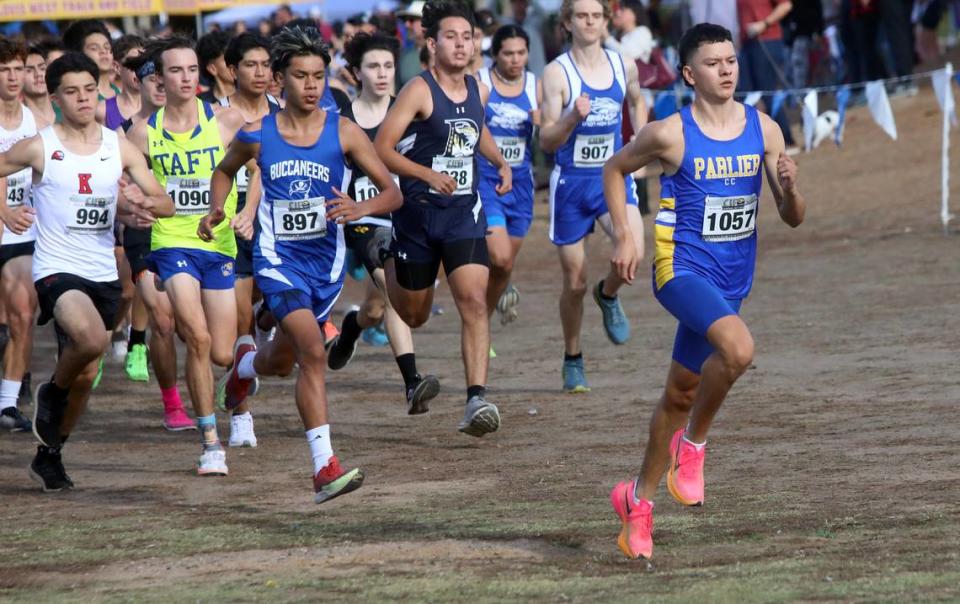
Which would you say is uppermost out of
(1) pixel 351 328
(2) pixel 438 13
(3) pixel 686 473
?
(2) pixel 438 13

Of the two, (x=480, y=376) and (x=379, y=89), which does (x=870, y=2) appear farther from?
(x=480, y=376)

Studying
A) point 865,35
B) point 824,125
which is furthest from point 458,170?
point 865,35

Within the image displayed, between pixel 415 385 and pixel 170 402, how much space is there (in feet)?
5.69

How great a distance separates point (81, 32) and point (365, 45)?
3339 mm

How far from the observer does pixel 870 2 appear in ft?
73.5

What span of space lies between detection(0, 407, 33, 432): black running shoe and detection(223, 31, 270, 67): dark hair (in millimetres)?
2651

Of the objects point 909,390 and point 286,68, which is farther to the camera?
point 909,390

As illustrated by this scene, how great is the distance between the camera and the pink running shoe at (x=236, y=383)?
973 cm

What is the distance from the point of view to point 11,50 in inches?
428

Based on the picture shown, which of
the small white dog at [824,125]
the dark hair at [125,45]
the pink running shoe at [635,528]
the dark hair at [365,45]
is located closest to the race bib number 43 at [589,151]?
the dark hair at [365,45]

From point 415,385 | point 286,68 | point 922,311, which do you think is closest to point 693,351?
point 286,68

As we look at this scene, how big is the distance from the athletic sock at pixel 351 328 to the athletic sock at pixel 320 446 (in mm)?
3532

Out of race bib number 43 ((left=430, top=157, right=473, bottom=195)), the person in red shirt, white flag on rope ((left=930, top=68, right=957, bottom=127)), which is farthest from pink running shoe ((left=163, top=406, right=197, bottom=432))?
the person in red shirt

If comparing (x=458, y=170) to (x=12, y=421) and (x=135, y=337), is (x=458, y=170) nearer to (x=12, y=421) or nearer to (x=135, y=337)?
(x=12, y=421)
